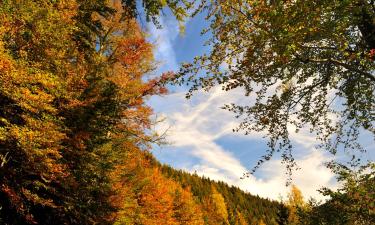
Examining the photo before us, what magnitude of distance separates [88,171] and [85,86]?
3858mm

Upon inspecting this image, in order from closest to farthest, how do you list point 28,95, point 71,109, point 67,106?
point 28,95 → point 67,106 → point 71,109

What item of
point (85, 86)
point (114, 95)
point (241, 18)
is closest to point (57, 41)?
point (85, 86)

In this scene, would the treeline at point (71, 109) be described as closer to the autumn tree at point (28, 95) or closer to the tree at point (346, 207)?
the autumn tree at point (28, 95)

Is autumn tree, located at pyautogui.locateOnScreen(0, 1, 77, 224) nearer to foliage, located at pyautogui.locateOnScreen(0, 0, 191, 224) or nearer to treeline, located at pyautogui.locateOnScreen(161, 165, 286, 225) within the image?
foliage, located at pyautogui.locateOnScreen(0, 0, 191, 224)

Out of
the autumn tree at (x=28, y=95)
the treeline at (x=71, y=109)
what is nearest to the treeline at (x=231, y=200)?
the treeline at (x=71, y=109)

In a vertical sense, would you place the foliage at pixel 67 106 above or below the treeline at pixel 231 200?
below

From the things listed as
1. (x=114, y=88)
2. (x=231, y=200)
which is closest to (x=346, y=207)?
(x=114, y=88)

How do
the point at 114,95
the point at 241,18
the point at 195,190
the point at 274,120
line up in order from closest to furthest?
the point at 241,18 < the point at 274,120 < the point at 114,95 < the point at 195,190

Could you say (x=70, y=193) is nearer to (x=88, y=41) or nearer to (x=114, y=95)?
(x=114, y=95)

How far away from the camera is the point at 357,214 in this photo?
13.1 meters

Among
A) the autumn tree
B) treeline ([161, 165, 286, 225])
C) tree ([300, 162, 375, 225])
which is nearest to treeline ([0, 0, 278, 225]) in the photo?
the autumn tree

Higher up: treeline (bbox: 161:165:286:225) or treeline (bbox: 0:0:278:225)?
treeline (bbox: 161:165:286:225)

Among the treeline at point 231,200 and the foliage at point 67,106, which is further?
the treeline at point 231,200

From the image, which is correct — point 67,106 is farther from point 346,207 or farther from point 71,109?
point 346,207
